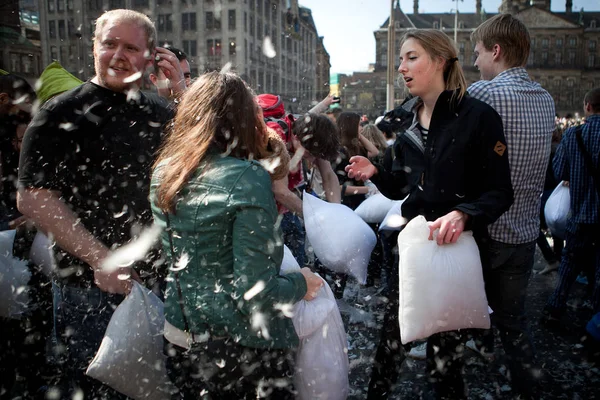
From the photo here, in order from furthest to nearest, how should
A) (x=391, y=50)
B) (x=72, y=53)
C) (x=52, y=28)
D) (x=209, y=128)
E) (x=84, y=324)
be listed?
1. (x=52, y=28)
2. (x=72, y=53)
3. (x=391, y=50)
4. (x=84, y=324)
5. (x=209, y=128)

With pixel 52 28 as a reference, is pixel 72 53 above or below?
below

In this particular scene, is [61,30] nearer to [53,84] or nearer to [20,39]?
[20,39]

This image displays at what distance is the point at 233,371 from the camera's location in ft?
5.56

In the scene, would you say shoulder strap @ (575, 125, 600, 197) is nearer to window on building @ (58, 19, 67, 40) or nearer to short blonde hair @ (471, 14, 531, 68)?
short blonde hair @ (471, 14, 531, 68)

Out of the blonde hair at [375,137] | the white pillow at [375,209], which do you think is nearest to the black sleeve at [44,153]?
the white pillow at [375,209]

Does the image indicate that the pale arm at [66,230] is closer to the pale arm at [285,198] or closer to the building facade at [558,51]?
the pale arm at [285,198]

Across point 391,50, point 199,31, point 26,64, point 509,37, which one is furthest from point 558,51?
point 509,37

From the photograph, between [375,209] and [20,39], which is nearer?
[375,209]

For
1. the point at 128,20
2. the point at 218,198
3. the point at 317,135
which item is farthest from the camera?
the point at 317,135

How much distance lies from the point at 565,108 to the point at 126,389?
3822 inches

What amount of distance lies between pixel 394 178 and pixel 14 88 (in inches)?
99.3

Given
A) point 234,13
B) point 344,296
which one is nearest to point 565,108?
point 234,13

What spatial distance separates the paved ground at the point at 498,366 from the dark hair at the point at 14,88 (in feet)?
9.46

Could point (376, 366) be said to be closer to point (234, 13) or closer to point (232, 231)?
point (232, 231)
